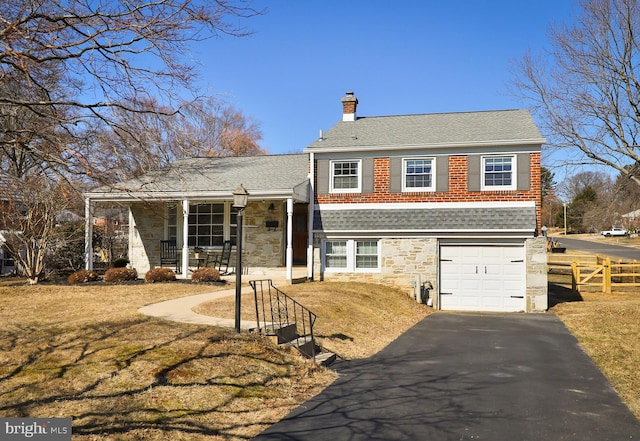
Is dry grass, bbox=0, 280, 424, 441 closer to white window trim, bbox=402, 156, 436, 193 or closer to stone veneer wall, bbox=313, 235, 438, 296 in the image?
stone veneer wall, bbox=313, 235, 438, 296

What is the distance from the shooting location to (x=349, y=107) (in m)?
22.7

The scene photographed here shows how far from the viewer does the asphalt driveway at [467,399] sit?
619 cm

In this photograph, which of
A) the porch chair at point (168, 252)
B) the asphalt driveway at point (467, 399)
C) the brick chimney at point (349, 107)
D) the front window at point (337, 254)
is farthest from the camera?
the brick chimney at point (349, 107)

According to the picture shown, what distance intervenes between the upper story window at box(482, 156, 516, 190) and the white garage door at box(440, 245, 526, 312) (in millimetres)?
2044

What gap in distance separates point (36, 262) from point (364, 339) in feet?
36.9

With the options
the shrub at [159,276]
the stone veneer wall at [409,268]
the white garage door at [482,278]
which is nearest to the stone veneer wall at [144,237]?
the shrub at [159,276]

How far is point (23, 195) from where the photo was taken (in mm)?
15336

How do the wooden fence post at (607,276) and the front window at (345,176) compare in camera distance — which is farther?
the wooden fence post at (607,276)

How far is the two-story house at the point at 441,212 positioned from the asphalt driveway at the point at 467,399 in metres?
6.13

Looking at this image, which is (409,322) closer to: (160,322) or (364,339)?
(364,339)

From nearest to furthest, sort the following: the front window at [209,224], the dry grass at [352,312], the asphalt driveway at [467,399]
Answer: the asphalt driveway at [467,399]
the dry grass at [352,312]
the front window at [209,224]

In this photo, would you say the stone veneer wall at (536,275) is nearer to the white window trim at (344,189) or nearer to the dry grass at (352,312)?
the dry grass at (352,312)

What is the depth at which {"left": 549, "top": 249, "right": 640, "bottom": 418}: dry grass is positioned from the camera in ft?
29.2

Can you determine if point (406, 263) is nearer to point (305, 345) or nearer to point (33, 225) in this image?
point (305, 345)
